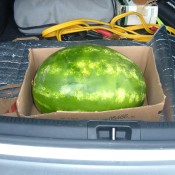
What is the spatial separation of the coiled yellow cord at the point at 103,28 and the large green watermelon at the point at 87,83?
550 millimetres

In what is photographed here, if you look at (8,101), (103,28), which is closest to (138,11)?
(103,28)

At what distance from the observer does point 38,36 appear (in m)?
1.71

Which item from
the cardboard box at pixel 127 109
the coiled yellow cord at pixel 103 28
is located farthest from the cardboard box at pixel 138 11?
the cardboard box at pixel 127 109

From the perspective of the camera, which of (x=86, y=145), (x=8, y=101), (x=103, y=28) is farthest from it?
(x=103, y=28)

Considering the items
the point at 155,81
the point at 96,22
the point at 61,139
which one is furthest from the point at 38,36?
the point at 61,139

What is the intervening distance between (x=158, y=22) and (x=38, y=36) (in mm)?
548

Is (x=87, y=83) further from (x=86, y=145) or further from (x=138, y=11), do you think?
(x=138, y=11)

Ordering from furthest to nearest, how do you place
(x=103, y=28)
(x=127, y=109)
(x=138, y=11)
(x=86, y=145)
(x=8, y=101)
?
(x=138, y=11)
(x=103, y=28)
(x=8, y=101)
(x=127, y=109)
(x=86, y=145)

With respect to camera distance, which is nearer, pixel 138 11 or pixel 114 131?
pixel 114 131

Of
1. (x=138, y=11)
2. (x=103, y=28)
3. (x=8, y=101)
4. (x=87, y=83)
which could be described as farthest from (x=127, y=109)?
(x=138, y=11)

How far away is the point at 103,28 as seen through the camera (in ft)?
5.40

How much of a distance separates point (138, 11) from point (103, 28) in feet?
0.71

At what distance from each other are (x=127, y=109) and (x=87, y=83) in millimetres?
123

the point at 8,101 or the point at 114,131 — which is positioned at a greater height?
the point at 114,131
